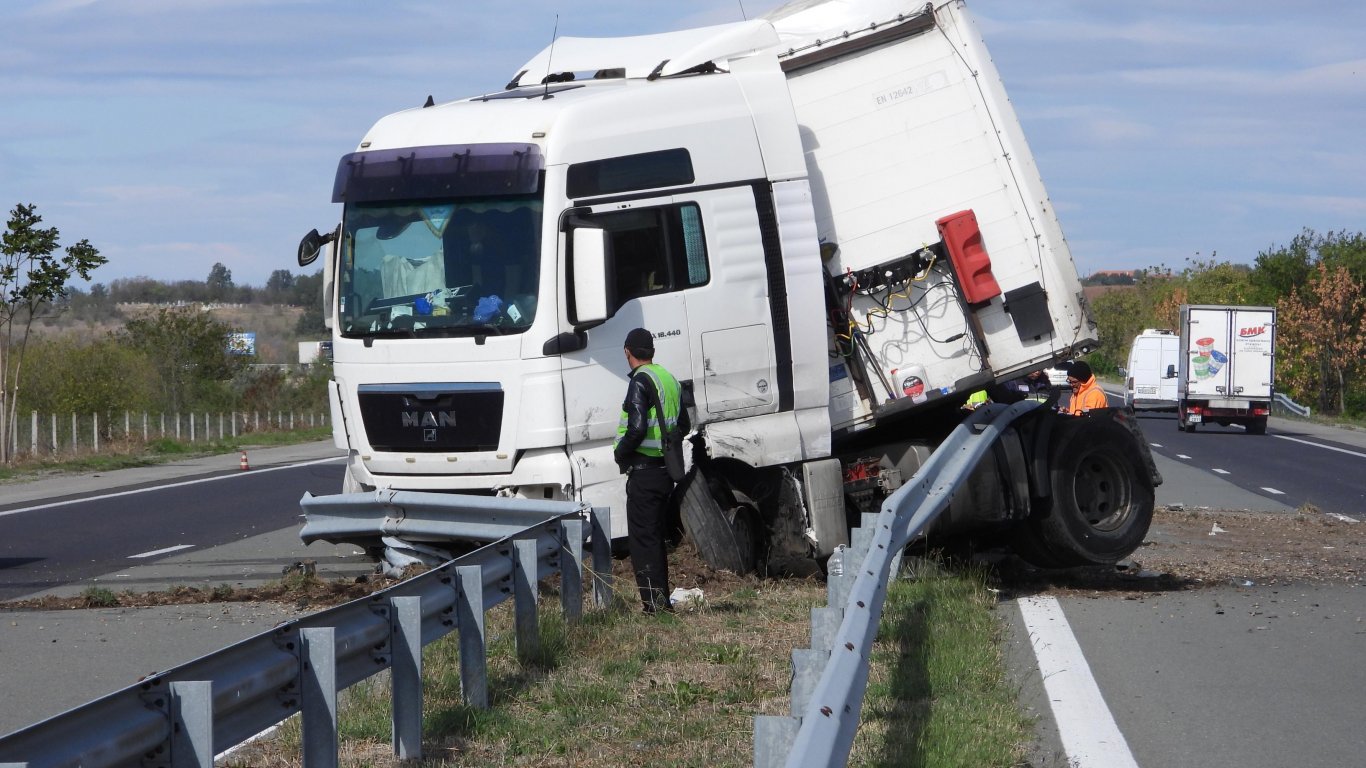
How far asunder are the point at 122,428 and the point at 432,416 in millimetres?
40223

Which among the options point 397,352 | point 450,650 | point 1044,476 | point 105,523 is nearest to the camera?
point 450,650

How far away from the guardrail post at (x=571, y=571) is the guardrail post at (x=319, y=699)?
3233mm

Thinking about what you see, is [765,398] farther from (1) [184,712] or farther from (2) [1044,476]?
(1) [184,712]

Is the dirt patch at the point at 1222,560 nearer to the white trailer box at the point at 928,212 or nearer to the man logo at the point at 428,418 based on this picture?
the white trailer box at the point at 928,212

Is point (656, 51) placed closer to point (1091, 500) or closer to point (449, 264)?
point (449, 264)

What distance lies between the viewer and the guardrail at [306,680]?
150 inches

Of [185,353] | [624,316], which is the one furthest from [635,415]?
[185,353]

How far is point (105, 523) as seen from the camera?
16.5 metres

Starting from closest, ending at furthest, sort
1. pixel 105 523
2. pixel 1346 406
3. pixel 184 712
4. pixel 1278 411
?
pixel 184 712, pixel 105 523, pixel 1278 411, pixel 1346 406

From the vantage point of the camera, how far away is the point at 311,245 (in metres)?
10.4

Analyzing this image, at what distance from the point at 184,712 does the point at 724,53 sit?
7.57m

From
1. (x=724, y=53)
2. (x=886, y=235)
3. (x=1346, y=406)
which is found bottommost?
(x=1346, y=406)

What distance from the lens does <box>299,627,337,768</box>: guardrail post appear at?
4.95 m

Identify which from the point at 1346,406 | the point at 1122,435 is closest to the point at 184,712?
the point at 1122,435
